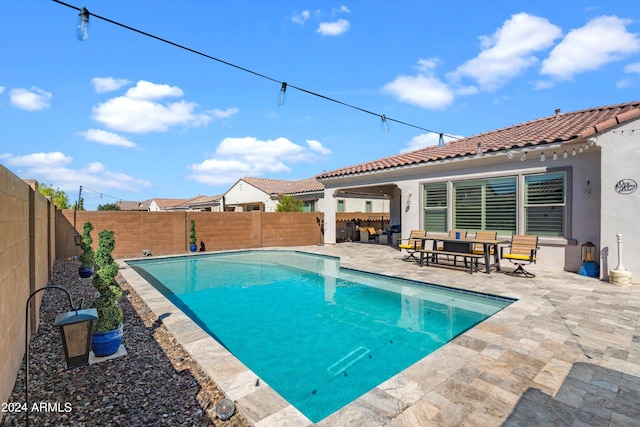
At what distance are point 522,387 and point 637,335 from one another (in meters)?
2.72

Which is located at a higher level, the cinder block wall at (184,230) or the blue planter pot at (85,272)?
the cinder block wall at (184,230)

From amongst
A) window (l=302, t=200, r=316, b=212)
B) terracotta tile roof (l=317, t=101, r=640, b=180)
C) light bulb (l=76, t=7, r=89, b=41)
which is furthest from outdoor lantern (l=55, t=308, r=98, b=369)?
window (l=302, t=200, r=316, b=212)

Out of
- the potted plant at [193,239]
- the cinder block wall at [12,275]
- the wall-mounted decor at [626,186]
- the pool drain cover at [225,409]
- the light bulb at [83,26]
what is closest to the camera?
the pool drain cover at [225,409]

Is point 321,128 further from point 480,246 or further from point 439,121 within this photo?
point 480,246

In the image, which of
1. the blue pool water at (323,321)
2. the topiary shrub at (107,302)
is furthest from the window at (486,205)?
the topiary shrub at (107,302)

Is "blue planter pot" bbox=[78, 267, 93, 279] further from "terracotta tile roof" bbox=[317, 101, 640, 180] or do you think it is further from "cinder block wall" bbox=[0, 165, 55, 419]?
"terracotta tile roof" bbox=[317, 101, 640, 180]

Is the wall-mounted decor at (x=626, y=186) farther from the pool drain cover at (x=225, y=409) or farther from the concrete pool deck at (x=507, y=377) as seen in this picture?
the pool drain cover at (x=225, y=409)

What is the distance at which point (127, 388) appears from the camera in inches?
128

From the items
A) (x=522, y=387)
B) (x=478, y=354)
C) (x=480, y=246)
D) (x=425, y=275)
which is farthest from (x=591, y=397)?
(x=480, y=246)

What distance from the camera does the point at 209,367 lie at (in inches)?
141

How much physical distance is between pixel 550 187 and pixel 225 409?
1000 cm

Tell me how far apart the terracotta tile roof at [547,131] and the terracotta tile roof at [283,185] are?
30.3ft

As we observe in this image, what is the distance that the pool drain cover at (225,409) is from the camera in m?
2.70

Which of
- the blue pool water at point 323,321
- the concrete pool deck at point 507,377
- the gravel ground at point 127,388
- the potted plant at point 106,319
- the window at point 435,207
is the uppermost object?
the window at point 435,207
